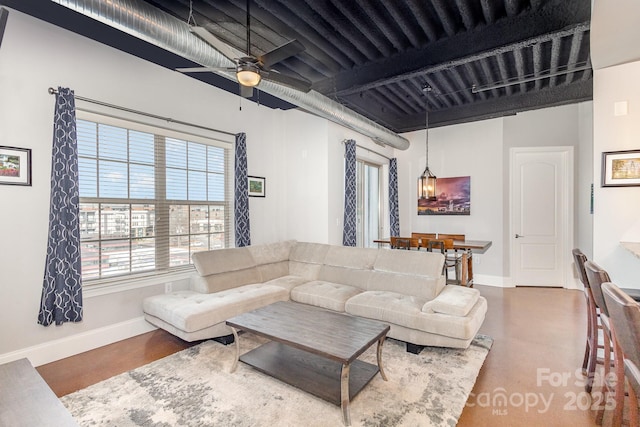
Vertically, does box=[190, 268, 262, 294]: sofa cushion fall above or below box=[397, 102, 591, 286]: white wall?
below

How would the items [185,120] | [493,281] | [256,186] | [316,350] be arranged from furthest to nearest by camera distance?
[493,281]
[256,186]
[185,120]
[316,350]

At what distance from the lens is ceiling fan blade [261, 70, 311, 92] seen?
8.30 feet

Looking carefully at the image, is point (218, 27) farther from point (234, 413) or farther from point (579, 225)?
point (579, 225)

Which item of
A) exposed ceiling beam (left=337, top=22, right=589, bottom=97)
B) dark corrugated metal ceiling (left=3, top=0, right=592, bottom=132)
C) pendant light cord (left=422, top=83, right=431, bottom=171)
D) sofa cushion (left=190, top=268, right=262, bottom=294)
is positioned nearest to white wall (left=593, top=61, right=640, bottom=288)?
dark corrugated metal ceiling (left=3, top=0, right=592, bottom=132)

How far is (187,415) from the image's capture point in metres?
2.11

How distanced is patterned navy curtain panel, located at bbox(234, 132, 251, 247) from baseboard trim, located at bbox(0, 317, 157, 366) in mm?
1600

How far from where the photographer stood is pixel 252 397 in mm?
2291

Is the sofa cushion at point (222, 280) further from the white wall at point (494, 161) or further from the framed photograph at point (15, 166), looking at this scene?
the white wall at point (494, 161)

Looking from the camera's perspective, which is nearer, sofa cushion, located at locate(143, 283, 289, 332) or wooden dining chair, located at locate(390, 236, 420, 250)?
sofa cushion, located at locate(143, 283, 289, 332)

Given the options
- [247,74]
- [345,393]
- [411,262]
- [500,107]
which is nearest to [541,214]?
[500,107]

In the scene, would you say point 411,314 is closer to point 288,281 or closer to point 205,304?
point 288,281

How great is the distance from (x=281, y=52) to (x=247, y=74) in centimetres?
31

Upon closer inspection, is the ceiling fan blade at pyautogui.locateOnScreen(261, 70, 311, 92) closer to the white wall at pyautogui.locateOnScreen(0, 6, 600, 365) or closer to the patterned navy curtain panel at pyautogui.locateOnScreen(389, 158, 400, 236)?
the white wall at pyautogui.locateOnScreen(0, 6, 600, 365)

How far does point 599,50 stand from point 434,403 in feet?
12.7
